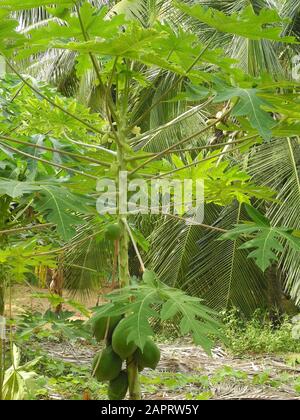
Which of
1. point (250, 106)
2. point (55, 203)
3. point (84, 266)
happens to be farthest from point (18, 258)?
point (84, 266)

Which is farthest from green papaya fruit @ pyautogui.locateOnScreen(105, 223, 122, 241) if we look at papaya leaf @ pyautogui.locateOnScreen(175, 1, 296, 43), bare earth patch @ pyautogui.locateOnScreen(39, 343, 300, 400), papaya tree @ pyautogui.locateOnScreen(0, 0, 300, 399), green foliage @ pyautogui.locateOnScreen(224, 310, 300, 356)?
green foliage @ pyautogui.locateOnScreen(224, 310, 300, 356)

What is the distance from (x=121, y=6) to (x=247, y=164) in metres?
2.21

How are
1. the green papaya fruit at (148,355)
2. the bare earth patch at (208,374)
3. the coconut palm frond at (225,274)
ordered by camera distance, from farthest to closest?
the coconut palm frond at (225,274)
the bare earth patch at (208,374)
the green papaya fruit at (148,355)

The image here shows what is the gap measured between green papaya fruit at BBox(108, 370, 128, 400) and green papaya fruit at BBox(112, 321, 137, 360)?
6cm

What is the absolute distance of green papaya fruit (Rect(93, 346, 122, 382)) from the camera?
3.57ft

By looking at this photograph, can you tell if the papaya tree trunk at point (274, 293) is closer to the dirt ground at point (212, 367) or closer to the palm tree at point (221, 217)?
the palm tree at point (221, 217)

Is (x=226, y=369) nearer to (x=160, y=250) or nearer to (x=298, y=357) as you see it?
(x=298, y=357)

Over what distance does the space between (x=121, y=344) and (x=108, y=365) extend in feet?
0.25

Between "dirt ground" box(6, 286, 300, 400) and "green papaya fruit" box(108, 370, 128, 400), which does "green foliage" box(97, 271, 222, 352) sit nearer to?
"green papaya fruit" box(108, 370, 128, 400)

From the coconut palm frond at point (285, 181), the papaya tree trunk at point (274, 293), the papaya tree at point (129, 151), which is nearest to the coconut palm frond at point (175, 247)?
the coconut palm frond at point (285, 181)

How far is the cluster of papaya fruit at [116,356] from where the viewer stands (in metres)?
1.06

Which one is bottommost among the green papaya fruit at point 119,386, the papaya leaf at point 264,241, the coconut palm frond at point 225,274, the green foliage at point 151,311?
the coconut palm frond at point 225,274

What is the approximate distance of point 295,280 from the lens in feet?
12.2
